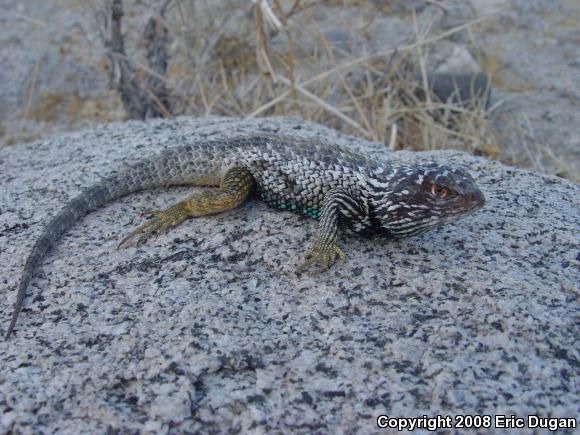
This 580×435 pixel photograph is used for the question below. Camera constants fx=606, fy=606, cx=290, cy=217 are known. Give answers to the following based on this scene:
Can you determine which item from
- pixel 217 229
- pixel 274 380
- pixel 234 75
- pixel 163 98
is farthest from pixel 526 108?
pixel 274 380

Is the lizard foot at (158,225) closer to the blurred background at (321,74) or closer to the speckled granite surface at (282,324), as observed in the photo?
the speckled granite surface at (282,324)

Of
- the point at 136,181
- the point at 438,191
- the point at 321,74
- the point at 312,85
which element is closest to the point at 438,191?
the point at 438,191

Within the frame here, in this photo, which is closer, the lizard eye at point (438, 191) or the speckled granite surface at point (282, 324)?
the speckled granite surface at point (282, 324)

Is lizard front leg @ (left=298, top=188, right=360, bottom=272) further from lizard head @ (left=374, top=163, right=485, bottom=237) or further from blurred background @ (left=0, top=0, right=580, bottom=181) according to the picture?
blurred background @ (left=0, top=0, right=580, bottom=181)

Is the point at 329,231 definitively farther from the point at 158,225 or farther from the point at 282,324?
the point at 158,225

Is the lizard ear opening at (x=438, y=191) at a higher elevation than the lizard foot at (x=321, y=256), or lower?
higher

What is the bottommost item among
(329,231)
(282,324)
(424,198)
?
(282,324)

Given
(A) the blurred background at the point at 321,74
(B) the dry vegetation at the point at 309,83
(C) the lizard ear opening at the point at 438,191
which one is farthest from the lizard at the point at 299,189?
(B) the dry vegetation at the point at 309,83
